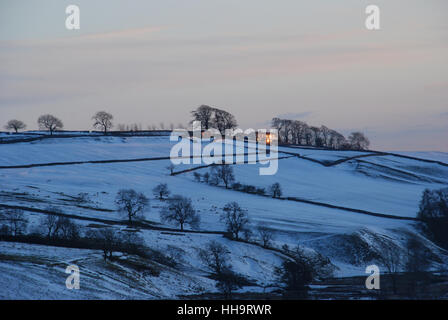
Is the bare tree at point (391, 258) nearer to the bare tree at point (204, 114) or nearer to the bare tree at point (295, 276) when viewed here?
the bare tree at point (295, 276)

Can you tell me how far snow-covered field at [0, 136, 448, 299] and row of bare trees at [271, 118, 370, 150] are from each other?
42.7 metres

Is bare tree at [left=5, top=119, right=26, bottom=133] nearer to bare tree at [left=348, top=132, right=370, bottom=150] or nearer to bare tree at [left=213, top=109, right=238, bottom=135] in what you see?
bare tree at [left=213, top=109, right=238, bottom=135]

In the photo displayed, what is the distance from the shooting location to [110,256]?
43406 mm

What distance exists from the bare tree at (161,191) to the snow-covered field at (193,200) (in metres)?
1.03

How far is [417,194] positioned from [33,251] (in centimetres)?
5759

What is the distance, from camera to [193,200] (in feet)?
224

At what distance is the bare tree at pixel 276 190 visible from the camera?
7494cm

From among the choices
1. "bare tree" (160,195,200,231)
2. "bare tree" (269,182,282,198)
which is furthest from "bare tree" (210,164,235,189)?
"bare tree" (160,195,200,231)

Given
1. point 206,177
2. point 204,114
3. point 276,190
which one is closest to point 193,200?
point 206,177

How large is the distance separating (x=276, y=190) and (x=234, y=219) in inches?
779
